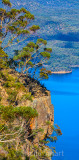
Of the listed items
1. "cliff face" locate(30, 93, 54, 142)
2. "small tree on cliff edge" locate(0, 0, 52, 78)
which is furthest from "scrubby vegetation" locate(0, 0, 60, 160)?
"cliff face" locate(30, 93, 54, 142)

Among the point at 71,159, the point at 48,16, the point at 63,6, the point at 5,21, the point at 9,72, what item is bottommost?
the point at 71,159

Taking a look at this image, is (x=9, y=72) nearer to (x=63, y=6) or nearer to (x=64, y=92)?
(x=64, y=92)

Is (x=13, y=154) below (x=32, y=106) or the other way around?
below

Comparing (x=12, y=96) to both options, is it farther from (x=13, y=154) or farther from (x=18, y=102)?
(x=13, y=154)

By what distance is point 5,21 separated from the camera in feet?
65.3

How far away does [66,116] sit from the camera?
37.7 meters

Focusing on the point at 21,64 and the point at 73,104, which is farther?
the point at 73,104

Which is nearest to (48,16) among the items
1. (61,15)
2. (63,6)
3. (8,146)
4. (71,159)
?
(61,15)

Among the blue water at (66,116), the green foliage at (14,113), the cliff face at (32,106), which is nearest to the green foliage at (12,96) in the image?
the cliff face at (32,106)

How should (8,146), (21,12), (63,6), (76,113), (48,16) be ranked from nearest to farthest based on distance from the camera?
(8,146) → (21,12) → (76,113) → (48,16) → (63,6)

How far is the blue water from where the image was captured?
89.5 feet

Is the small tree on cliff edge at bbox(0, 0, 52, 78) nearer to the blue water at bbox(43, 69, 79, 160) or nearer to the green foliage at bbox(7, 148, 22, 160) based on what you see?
the green foliage at bbox(7, 148, 22, 160)

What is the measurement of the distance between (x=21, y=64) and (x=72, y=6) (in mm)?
140218

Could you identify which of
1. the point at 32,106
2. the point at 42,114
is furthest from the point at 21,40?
the point at 32,106
